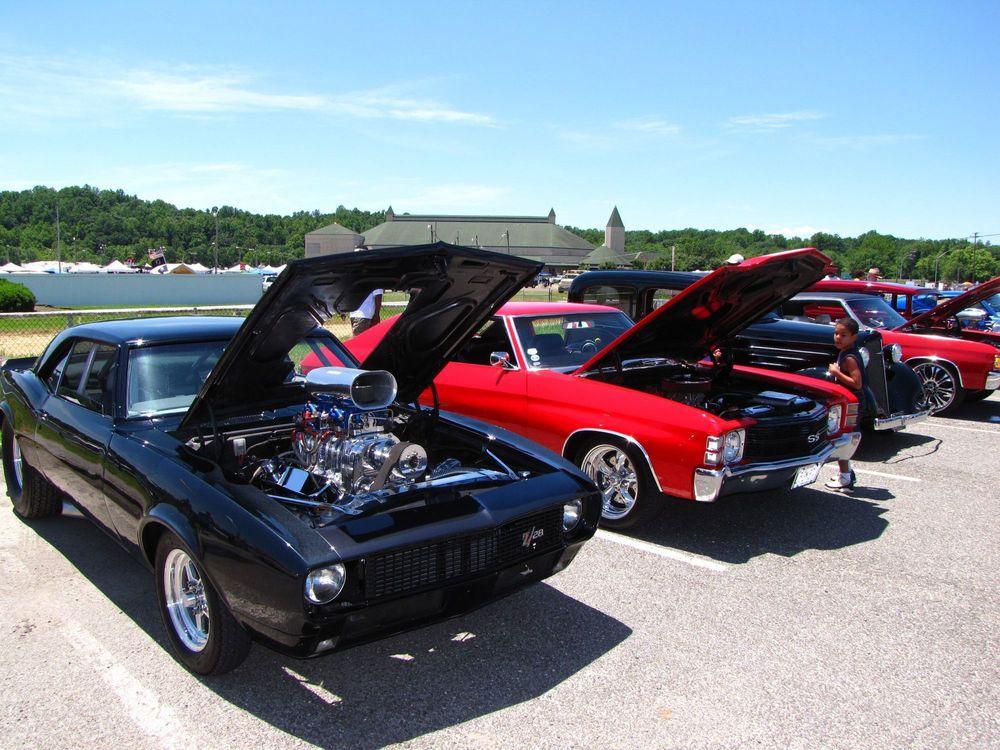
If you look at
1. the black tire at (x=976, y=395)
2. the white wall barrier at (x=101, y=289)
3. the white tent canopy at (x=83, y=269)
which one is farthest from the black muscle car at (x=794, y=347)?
the white tent canopy at (x=83, y=269)

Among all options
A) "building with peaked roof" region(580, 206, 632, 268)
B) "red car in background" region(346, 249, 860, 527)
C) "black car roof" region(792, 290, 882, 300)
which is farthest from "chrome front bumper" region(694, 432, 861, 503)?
"building with peaked roof" region(580, 206, 632, 268)

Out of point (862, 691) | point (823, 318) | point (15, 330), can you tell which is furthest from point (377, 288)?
point (15, 330)

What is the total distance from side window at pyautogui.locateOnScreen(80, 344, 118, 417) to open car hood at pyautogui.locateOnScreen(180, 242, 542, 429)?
713 mm

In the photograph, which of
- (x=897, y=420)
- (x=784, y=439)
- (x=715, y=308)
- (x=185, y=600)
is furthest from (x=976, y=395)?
(x=185, y=600)

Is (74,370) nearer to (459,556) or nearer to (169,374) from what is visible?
(169,374)

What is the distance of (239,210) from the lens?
15638cm

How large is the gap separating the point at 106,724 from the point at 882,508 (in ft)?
18.0

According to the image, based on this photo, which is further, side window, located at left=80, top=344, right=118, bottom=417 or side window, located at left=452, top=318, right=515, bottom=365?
side window, located at left=452, top=318, right=515, bottom=365

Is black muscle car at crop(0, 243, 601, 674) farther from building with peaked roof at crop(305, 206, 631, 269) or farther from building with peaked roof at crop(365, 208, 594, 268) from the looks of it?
building with peaked roof at crop(365, 208, 594, 268)

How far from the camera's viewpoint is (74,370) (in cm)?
459

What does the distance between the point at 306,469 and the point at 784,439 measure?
3.20m

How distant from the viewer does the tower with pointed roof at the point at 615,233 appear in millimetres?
Result: 140125

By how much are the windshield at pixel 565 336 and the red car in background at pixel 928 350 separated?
4791 millimetres

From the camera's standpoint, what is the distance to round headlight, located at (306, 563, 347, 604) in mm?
2766
